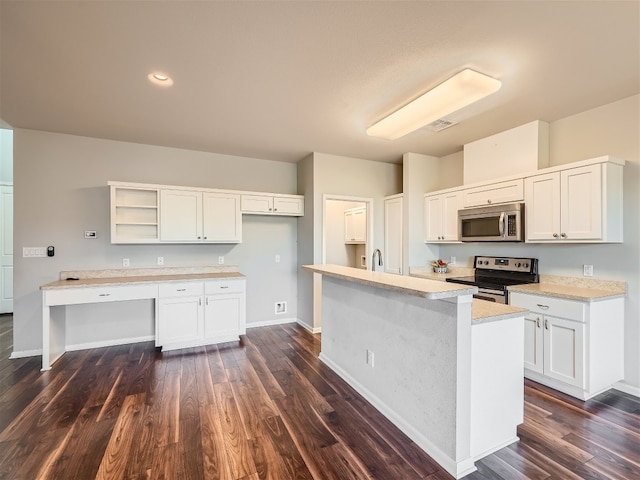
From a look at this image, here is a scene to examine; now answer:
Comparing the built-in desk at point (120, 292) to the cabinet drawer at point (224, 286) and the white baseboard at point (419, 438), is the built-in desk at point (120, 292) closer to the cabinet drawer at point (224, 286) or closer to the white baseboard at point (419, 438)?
the cabinet drawer at point (224, 286)

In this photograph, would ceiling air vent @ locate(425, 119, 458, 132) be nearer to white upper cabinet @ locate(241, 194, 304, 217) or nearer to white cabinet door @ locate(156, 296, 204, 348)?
white upper cabinet @ locate(241, 194, 304, 217)

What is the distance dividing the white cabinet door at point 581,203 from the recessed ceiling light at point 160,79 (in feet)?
12.1

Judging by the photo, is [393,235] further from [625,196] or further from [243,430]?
[243,430]

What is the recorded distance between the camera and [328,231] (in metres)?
6.14

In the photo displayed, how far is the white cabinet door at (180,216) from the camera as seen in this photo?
3852 millimetres

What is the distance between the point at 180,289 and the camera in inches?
145

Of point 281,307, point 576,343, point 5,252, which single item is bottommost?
point 281,307

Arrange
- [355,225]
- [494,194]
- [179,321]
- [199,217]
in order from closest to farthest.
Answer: [494,194], [179,321], [199,217], [355,225]

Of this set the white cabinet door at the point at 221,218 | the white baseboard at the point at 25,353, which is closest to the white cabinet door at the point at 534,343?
the white cabinet door at the point at 221,218

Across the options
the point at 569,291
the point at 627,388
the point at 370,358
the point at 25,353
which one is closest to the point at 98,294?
the point at 25,353

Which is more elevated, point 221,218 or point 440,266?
point 221,218

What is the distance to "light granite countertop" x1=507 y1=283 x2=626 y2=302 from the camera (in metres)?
2.49

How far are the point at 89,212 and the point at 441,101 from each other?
430 centimetres

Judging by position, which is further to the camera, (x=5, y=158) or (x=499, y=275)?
(x=5, y=158)
